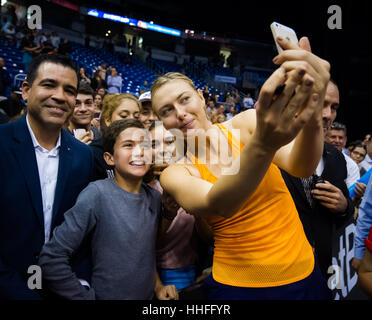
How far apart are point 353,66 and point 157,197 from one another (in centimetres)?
1075

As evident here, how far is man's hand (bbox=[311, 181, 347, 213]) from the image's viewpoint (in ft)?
4.84

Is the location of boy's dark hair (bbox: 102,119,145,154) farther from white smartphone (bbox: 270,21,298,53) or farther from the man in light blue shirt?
the man in light blue shirt

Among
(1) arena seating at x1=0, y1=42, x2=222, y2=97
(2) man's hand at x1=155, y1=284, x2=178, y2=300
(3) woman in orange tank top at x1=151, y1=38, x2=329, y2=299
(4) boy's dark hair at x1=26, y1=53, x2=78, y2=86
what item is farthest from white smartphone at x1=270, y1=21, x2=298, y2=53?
(1) arena seating at x1=0, y1=42, x2=222, y2=97

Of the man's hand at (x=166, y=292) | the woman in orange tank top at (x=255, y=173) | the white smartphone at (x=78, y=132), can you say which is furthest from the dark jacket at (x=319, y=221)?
the white smartphone at (x=78, y=132)

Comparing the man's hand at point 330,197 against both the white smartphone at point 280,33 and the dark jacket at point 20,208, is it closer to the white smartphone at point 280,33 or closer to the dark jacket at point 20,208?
the white smartphone at point 280,33

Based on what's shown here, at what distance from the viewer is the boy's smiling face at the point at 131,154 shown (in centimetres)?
156

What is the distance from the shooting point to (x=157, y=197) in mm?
1615

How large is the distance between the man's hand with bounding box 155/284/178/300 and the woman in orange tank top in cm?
37

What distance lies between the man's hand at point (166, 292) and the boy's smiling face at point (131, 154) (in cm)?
63

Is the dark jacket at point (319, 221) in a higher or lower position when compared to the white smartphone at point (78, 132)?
lower

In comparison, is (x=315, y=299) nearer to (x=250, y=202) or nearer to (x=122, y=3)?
(x=250, y=202)

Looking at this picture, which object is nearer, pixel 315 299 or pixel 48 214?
pixel 315 299
